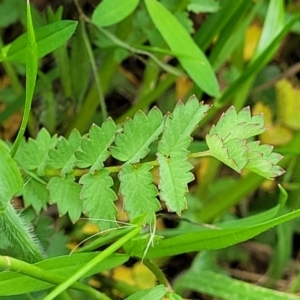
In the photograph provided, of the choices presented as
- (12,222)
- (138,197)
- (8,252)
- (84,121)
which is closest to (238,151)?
(138,197)

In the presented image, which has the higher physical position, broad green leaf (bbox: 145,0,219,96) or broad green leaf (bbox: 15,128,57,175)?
broad green leaf (bbox: 145,0,219,96)

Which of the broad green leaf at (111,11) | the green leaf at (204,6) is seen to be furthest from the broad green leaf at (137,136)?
the green leaf at (204,6)

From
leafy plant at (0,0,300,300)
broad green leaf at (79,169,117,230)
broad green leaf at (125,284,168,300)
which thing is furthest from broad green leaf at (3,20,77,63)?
broad green leaf at (125,284,168,300)

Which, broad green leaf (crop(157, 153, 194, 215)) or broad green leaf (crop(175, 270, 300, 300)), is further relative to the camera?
broad green leaf (crop(175, 270, 300, 300))

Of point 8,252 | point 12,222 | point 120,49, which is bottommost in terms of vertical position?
point 8,252

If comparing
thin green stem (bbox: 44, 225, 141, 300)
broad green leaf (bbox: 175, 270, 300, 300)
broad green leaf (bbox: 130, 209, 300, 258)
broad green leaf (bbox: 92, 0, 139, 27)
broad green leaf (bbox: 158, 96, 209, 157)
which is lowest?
broad green leaf (bbox: 175, 270, 300, 300)

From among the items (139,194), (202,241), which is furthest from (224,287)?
(139,194)

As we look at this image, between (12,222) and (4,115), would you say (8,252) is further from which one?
(4,115)

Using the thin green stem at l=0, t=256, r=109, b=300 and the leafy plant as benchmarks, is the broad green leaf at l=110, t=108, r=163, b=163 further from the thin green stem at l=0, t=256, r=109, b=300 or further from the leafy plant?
the thin green stem at l=0, t=256, r=109, b=300
